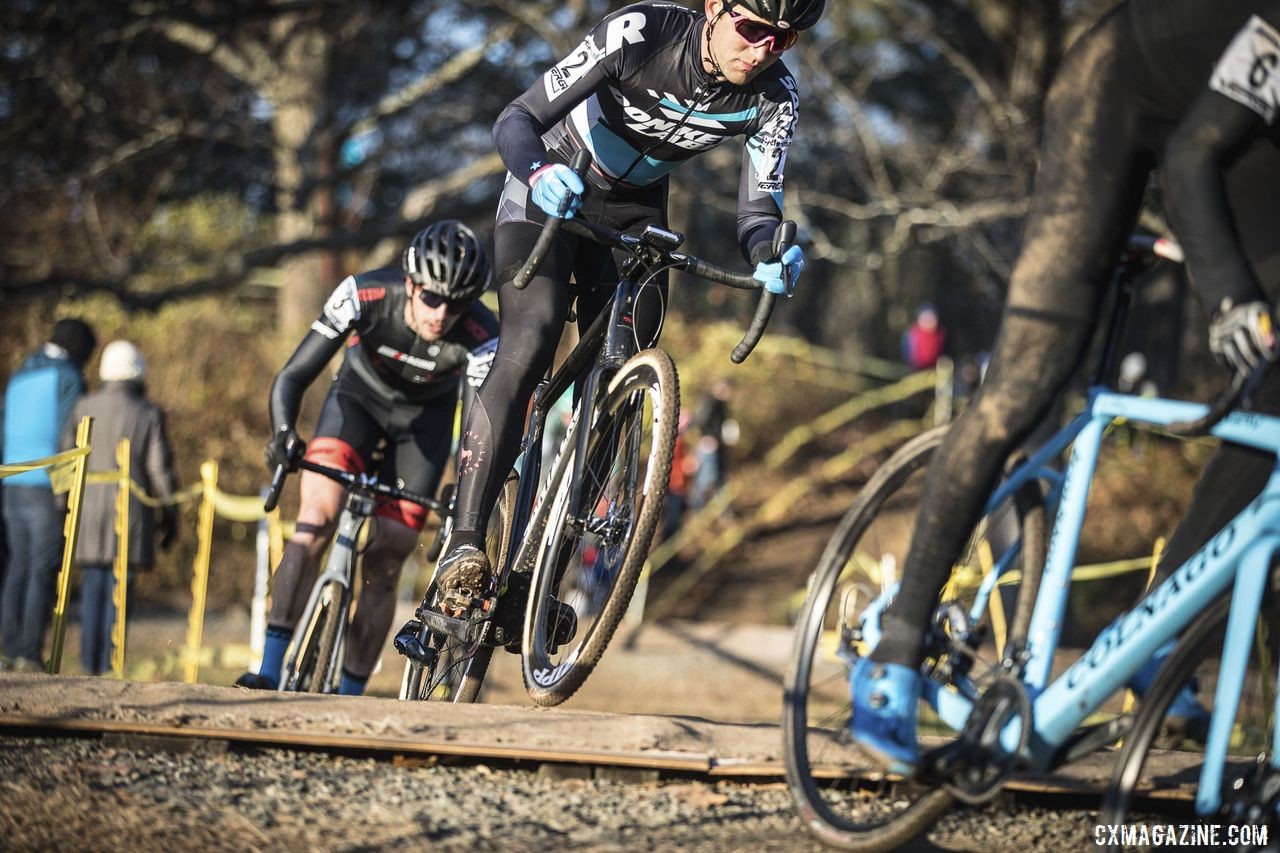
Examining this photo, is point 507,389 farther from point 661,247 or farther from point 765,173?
point 765,173

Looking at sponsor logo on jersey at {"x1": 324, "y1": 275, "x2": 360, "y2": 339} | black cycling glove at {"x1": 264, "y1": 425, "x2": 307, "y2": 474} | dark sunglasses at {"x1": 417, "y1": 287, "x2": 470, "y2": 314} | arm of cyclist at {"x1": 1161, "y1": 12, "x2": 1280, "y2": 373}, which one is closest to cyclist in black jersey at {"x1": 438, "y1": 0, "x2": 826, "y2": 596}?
dark sunglasses at {"x1": 417, "y1": 287, "x2": 470, "y2": 314}

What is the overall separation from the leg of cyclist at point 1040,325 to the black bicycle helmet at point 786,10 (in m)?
1.37

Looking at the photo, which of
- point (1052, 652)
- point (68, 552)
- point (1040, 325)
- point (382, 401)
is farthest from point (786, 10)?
point (68, 552)

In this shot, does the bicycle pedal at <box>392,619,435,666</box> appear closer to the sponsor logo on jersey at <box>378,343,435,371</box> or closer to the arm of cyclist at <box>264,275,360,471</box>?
the arm of cyclist at <box>264,275,360,471</box>

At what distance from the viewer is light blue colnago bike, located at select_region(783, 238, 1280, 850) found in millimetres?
2693

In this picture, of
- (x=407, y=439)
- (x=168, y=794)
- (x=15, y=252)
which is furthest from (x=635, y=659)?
(x=15, y=252)

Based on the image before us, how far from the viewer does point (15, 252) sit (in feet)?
74.7

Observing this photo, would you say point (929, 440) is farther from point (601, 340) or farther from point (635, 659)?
point (635, 659)

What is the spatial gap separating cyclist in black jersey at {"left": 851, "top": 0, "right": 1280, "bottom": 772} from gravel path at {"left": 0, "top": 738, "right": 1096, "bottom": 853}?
0.65m

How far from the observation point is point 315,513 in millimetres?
6219

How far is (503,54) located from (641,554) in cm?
1688

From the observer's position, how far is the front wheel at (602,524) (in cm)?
413

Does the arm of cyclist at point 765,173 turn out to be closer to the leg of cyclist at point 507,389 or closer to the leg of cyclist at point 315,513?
the leg of cyclist at point 507,389

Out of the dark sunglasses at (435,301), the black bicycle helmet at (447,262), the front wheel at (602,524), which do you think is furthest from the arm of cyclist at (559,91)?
the dark sunglasses at (435,301)
